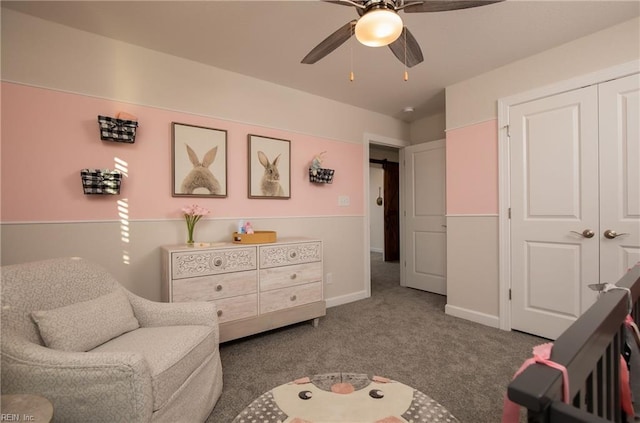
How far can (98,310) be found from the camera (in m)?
1.50

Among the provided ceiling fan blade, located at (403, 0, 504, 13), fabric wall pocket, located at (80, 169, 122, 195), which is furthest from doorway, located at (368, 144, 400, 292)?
fabric wall pocket, located at (80, 169, 122, 195)

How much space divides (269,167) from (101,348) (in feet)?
6.65

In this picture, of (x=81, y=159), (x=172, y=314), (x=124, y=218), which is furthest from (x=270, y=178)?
(x=172, y=314)

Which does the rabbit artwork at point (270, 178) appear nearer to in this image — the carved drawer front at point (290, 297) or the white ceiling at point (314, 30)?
the white ceiling at point (314, 30)

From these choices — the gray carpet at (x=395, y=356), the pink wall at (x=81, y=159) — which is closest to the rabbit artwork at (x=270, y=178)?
the pink wall at (x=81, y=159)

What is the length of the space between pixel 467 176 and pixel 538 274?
3.63ft

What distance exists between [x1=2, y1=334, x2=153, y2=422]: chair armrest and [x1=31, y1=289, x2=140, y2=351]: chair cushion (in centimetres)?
17

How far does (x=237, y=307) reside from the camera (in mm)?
2355

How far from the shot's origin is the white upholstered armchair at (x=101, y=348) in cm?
111

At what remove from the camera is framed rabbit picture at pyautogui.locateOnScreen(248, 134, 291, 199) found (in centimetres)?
290

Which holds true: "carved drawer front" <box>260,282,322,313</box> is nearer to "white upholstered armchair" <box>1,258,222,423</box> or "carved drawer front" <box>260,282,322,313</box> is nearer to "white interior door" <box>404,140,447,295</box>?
"white upholstered armchair" <box>1,258,222,423</box>

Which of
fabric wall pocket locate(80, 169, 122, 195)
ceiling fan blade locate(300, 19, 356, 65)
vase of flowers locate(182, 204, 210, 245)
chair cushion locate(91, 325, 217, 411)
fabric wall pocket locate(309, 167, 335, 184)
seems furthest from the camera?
fabric wall pocket locate(309, 167, 335, 184)

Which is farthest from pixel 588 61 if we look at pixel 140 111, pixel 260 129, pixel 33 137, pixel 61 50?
pixel 33 137

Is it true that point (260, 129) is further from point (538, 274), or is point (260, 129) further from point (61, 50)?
point (538, 274)
